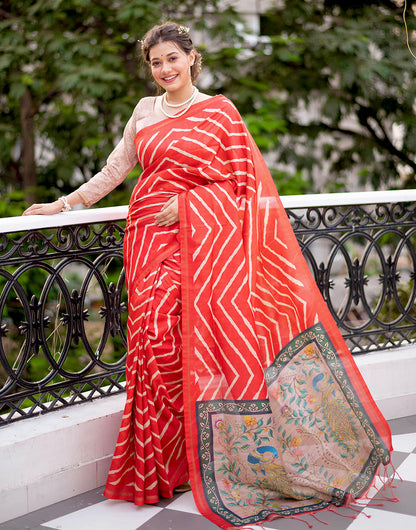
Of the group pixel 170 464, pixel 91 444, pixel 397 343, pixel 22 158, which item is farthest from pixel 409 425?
pixel 22 158

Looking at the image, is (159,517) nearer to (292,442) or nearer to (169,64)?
(292,442)

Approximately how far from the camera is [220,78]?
6137mm

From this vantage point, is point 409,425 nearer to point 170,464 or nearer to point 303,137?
point 170,464

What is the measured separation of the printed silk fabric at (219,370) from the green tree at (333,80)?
2.95 meters

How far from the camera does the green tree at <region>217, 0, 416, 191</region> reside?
19.0 ft

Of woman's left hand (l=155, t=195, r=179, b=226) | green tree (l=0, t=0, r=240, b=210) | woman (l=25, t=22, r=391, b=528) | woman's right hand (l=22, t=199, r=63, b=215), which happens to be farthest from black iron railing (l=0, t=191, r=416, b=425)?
green tree (l=0, t=0, r=240, b=210)

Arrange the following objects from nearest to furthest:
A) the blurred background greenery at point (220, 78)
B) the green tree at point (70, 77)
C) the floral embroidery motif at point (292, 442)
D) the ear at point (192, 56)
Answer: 1. the floral embroidery motif at point (292, 442)
2. the ear at point (192, 56)
3. the green tree at point (70, 77)
4. the blurred background greenery at point (220, 78)

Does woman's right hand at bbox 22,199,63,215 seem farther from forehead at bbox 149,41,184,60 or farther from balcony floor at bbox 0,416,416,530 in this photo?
balcony floor at bbox 0,416,416,530

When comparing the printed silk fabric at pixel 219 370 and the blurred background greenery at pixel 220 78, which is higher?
the blurred background greenery at pixel 220 78

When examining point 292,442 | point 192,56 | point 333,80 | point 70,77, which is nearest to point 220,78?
point 333,80

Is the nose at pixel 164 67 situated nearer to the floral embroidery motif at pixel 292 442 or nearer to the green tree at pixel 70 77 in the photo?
the floral embroidery motif at pixel 292 442

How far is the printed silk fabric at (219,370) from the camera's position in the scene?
2.57 metres

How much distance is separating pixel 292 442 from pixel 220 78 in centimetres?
418

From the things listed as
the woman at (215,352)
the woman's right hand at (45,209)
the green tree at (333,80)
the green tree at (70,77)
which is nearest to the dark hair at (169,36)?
the woman at (215,352)
